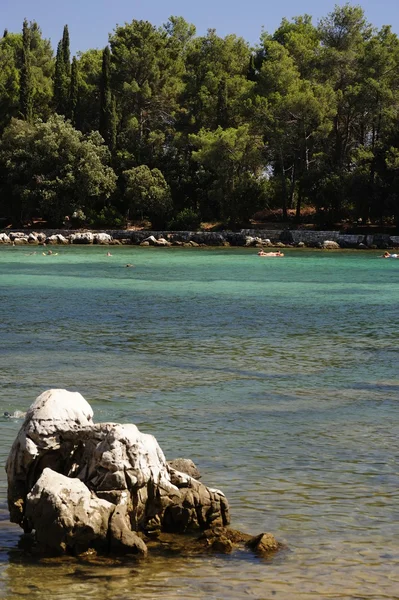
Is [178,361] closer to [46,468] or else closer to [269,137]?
[46,468]

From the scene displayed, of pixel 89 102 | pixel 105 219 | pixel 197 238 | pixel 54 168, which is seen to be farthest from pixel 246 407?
pixel 89 102

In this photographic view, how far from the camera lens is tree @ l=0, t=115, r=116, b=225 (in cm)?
8038

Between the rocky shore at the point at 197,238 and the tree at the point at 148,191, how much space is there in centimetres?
339

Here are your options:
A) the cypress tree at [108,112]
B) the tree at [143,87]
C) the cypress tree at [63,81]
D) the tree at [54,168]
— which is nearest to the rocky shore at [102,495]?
the tree at [54,168]

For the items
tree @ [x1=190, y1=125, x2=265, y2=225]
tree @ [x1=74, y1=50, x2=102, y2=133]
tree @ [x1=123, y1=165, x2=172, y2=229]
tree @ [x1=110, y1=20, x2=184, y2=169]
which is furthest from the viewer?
tree @ [x1=74, y1=50, x2=102, y2=133]

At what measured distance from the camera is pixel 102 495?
8242mm

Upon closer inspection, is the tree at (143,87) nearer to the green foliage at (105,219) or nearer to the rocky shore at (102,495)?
the green foliage at (105,219)

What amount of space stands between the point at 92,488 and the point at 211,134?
73073mm

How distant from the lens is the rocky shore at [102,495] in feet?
26.0

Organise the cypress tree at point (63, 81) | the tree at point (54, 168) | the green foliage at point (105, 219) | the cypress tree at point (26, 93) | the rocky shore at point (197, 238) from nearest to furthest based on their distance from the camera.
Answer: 1. the rocky shore at point (197, 238)
2. the tree at point (54, 168)
3. the green foliage at point (105, 219)
4. the cypress tree at point (26, 93)
5. the cypress tree at point (63, 81)

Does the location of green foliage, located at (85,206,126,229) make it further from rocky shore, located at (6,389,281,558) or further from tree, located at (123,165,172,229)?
rocky shore, located at (6,389,281,558)

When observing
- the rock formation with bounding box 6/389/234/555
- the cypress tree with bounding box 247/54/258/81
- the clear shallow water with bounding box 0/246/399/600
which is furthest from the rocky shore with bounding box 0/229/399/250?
the rock formation with bounding box 6/389/234/555

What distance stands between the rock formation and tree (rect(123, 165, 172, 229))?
7382cm

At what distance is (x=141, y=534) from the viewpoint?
8.39 metres
